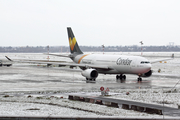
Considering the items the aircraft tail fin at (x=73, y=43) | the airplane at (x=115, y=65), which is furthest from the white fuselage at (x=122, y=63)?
the aircraft tail fin at (x=73, y=43)

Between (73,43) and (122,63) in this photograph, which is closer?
(122,63)

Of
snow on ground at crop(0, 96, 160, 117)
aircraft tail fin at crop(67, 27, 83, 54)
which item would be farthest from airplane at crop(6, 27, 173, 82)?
snow on ground at crop(0, 96, 160, 117)

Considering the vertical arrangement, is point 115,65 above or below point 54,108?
above

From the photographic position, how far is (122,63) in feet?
130

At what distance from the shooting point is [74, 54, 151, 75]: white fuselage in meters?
37.8

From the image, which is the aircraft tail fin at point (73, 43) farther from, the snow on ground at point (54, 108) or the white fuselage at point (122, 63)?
the snow on ground at point (54, 108)

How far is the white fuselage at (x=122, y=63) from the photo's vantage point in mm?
37750

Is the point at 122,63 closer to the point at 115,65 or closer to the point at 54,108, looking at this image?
the point at 115,65

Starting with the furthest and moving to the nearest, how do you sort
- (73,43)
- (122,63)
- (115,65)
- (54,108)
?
(73,43), (115,65), (122,63), (54,108)

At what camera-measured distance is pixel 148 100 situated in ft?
71.5

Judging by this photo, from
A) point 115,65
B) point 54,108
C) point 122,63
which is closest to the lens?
point 54,108

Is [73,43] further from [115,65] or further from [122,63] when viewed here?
[122,63]

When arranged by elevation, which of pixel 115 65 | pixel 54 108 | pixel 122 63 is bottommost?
pixel 54 108

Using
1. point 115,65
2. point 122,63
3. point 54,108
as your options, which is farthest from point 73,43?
point 54,108
